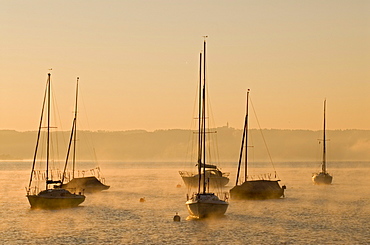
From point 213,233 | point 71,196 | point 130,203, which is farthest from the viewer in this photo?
point 130,203

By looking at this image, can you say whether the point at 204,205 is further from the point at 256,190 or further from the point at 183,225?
the point at 256,190

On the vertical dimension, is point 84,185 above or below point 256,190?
below

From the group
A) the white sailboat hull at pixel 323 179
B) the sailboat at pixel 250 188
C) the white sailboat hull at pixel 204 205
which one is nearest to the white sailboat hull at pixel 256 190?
the sailboat at pixel 250 188

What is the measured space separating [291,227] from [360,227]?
8.02 m

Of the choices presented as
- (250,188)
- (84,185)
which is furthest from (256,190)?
(84,185)

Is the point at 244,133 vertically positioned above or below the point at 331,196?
above

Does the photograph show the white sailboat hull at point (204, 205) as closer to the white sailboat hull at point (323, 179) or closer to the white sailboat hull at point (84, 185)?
the white sailboat hull at point (84, 185)

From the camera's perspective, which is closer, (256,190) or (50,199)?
(50,199)

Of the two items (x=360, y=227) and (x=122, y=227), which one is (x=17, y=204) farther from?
(x=360, y=227)

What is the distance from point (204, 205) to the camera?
226ft

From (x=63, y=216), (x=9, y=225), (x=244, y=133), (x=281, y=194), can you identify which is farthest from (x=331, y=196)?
(x=9, y=225)

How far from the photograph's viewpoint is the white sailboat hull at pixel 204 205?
6906 centimetres

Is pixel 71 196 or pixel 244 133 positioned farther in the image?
pixel 244 133

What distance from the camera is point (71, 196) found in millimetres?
87000
